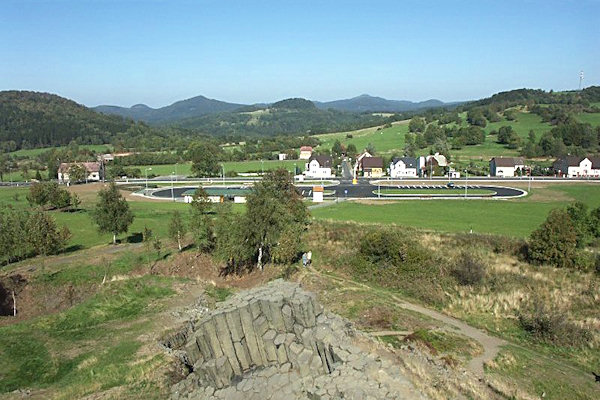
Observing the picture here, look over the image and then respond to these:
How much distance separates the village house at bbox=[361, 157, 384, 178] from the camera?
105 m

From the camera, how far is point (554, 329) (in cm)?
2039

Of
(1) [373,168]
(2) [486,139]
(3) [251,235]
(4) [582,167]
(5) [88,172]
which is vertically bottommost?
(3) [251,235]

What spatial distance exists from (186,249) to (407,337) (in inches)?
831

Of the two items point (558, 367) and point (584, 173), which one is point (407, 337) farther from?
point (584, 173)

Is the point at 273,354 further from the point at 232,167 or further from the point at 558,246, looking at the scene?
the point at 232,167

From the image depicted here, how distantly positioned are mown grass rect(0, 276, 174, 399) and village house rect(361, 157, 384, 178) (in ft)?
280

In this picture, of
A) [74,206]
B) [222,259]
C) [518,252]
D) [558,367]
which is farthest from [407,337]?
[74,206]

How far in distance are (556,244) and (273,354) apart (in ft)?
86.5

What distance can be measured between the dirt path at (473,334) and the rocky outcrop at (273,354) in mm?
6722

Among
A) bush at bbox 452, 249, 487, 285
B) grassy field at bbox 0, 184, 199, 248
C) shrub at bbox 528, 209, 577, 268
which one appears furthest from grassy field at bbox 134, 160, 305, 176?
bush at bbox 452, 249, 487, 285

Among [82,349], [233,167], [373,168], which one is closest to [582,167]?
[373,168]

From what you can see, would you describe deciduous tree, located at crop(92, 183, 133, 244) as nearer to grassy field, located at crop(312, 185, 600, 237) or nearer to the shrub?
grassy field, located at crop(312, 185, 600, 237)

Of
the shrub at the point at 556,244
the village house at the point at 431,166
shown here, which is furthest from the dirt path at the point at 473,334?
the village house at the point at 431,166

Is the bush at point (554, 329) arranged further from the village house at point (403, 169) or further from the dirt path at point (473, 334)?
the village house at point (403, 169)
